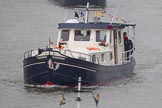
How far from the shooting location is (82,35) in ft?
125

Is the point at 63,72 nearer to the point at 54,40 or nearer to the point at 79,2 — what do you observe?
the point at 54,40

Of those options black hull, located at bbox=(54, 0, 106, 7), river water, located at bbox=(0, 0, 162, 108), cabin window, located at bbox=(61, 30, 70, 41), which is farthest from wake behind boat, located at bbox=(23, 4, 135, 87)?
black hull, located at bbox=(54, 0, 106, 7)

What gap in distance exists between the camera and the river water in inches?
1330

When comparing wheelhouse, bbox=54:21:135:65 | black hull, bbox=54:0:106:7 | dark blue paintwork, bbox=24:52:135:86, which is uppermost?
black hull, bbox=54:0:106:7

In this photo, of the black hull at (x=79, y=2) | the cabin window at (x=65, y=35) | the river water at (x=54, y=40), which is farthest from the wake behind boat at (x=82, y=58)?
the black hull at (x=79, y=2)

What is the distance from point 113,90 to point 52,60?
343 centimetres

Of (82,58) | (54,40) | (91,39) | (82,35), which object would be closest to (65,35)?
(82,35)

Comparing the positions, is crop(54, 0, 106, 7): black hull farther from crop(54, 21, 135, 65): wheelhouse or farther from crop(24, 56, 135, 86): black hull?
crop(24, 56, 135, 86): black hull

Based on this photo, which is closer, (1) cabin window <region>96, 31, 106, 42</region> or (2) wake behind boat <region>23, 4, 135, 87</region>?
(2) wake behind boat <region>23, 4, 135, 87</region>

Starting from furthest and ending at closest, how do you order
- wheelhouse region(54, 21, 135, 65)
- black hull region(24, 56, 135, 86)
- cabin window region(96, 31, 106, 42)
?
cabin window region(96, 31, 106, 42)
wheelhouse region(54, 21, 135, 65)
black hull region(24, 56, 135, 86)

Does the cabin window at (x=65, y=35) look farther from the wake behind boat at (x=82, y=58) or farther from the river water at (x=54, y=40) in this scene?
the river water at (x=54, y=40)

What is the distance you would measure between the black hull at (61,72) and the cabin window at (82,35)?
2.33 metres

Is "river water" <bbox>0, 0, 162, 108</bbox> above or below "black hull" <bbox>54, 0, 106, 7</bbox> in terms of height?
below

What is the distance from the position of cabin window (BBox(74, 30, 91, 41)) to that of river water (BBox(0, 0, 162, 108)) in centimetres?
246
